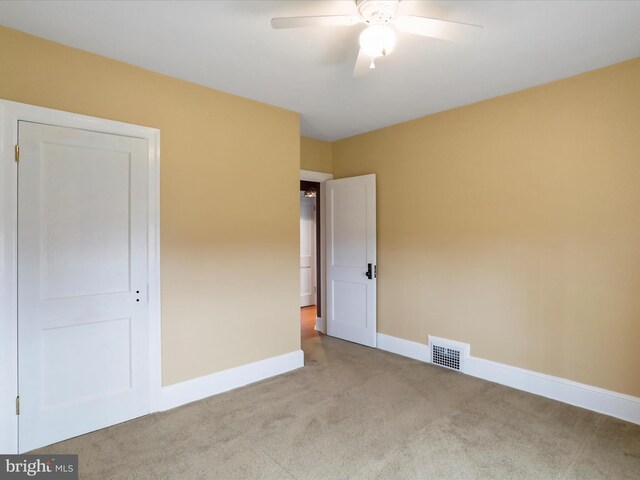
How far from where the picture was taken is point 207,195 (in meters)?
3.01

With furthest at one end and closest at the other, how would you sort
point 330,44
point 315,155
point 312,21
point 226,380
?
point 315,155, point 226,380, point 330,44, point 312,21

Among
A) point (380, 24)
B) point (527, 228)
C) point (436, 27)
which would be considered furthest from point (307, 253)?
point (436, 27)

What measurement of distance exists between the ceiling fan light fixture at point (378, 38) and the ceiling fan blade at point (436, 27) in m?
0.07

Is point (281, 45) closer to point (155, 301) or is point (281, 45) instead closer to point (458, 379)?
point (155, 301)

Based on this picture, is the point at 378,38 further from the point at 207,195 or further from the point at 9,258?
the point at 9,258

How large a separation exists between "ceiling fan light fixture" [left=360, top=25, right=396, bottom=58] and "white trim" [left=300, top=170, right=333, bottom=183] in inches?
107

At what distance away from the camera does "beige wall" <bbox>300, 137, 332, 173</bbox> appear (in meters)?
4.51

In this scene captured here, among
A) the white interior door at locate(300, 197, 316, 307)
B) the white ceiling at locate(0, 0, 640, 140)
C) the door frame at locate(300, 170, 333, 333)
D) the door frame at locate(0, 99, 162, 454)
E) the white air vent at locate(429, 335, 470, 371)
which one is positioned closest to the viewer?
the white ceiling at locate(0, 0, 640, 140)

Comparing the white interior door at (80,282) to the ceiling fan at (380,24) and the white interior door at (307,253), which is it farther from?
the white interior door at (307,253)

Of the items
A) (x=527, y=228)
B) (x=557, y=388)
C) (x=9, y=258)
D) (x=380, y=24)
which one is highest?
(x=380, y=24)

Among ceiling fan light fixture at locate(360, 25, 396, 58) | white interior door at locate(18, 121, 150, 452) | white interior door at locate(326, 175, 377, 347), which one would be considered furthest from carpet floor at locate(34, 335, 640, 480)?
ceiling fan light fixture at locate(360, 25, 396, 58)

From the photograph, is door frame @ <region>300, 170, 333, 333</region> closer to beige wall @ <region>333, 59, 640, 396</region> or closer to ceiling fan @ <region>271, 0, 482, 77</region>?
beige wall @ <region>333, 59, 640, 396</region>

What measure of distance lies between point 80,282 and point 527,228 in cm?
351

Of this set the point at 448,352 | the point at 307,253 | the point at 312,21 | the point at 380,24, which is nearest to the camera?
the point at 312,21
